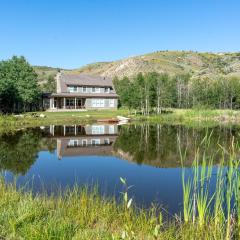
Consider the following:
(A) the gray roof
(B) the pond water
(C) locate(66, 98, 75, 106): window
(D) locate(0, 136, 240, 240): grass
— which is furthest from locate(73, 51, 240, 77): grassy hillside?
(D) locate(0, 136, 240, 240): grass

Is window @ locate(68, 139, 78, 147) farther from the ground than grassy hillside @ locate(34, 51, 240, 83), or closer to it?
closer to it

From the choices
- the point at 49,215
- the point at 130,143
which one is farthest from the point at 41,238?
the point at 130,143

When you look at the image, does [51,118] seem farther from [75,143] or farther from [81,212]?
[81,212]

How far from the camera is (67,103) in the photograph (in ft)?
198

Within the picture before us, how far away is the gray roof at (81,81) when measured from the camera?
60188 mm

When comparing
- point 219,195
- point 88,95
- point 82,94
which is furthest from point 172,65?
point 219,195

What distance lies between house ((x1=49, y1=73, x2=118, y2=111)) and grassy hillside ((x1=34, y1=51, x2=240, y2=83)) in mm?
69129

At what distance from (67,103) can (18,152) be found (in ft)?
130

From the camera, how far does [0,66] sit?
50.8 metres

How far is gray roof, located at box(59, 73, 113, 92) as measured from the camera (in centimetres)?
6019

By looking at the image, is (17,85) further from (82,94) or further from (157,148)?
(157,148)

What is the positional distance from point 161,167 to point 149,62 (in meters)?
143

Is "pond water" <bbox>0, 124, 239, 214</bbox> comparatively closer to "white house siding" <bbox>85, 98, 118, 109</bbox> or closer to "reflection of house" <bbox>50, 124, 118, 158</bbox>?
"reflection of house" <bbox>50, 124, 118, 158</bbox>

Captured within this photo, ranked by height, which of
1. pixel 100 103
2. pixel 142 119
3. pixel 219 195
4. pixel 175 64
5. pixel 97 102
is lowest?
pixel 142 119
